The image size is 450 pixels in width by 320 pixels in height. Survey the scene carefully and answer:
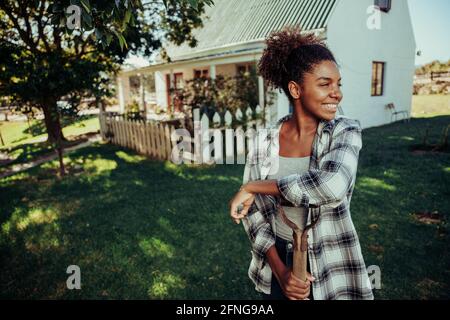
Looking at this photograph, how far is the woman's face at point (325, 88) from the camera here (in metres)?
1.62

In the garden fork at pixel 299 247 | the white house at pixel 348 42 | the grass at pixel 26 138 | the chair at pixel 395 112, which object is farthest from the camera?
the chair at pixel 395 112

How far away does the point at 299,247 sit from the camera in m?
1.45

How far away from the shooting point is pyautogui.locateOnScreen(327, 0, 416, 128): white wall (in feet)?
35.9

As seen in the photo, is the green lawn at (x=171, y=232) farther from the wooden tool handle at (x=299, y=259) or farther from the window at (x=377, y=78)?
the window at (x=377, y=78)

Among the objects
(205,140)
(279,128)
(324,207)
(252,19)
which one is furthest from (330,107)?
(252,19)

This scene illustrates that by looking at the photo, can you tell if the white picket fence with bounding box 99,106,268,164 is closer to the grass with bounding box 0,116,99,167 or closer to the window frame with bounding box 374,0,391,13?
the grass with bounding box 0,116,99,167

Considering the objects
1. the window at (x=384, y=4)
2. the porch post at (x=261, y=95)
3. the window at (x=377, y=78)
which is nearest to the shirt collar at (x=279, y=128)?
the porch post at (x=261, y=95)

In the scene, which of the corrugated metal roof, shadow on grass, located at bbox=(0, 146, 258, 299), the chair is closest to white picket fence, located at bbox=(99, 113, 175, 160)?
shadow on grass, located at bbox=(0, 146, 258, 299)

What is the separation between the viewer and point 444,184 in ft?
18.5

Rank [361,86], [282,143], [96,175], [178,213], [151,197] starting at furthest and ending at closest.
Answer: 1. [361,86]
2. [96,175]
3. [151,197]
4. [178,213]
5. [282,143]

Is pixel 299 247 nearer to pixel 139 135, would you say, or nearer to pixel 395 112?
pixel 139 135
